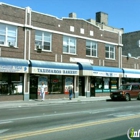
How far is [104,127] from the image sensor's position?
9.00 metres

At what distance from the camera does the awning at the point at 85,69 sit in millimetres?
26266

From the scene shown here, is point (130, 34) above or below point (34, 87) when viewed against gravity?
above

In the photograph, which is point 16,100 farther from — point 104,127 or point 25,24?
point 104,127

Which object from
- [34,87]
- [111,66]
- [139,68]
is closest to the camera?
[34,87]

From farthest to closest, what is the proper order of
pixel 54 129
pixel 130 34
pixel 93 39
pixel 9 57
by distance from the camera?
pixel 130 34, pixel 93 39, pixel 9 57, pixel 54 129

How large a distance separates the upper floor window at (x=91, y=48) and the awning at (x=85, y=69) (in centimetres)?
210

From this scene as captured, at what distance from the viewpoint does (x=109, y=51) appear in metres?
31.6

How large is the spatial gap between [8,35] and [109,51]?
1426cm

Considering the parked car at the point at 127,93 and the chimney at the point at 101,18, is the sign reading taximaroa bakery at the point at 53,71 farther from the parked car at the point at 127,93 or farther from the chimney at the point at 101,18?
the chimney at the point at 101,18

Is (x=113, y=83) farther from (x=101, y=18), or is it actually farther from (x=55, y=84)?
(x=101, y=18)

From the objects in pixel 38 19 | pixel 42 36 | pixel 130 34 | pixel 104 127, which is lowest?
pixel 104 127

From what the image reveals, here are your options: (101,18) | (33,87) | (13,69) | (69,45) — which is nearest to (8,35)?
(13,69)

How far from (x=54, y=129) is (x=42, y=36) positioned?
16643 millimetres

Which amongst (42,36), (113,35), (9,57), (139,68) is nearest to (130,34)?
(139,68)
